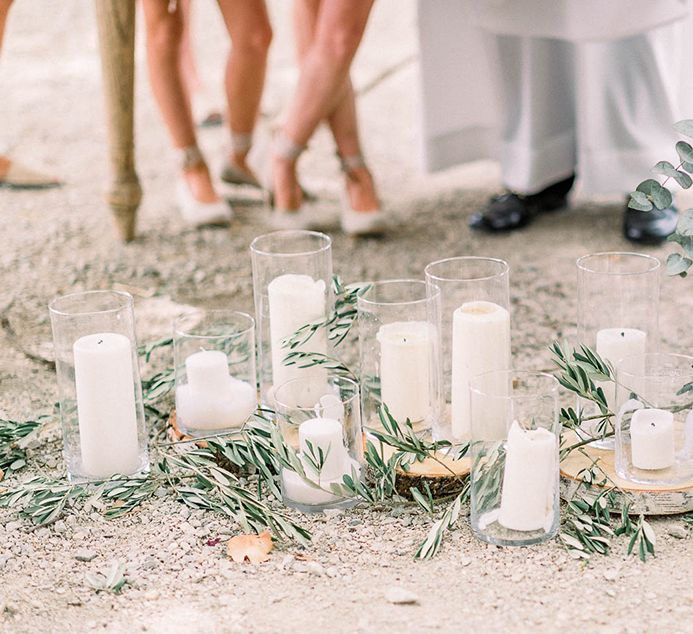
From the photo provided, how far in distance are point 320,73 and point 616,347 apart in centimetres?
117

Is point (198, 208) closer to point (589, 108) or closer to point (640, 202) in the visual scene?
point (589, 108)

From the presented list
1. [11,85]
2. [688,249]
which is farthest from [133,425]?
[11,85]

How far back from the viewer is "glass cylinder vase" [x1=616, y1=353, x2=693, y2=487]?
5.19 ft

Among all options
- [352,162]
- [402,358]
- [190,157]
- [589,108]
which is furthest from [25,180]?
[402,358]

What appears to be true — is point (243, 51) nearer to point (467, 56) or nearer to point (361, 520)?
point (467, 56)

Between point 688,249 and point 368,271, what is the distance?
45.0 inches

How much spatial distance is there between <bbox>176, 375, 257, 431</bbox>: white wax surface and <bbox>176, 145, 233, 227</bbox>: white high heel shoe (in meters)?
1.12

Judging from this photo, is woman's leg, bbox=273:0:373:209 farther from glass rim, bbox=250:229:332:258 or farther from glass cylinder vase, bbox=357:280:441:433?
glass cylinder vase, bbox=357:280:441:433

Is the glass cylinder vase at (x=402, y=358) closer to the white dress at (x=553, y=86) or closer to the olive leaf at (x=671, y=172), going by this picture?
the olive leaf at (x=671, y=172)

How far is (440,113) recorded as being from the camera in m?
2.93

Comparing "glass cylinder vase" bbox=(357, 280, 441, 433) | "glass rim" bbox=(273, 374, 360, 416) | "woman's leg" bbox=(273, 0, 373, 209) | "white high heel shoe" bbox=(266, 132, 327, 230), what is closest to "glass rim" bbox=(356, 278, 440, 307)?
"glass cylinder vase" bbox=(357, 280, 441, 433)

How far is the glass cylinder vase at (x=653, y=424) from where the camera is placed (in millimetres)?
1581

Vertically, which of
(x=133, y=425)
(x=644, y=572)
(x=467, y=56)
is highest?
(x=467, y=56)

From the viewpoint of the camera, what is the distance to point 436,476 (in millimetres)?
1625
